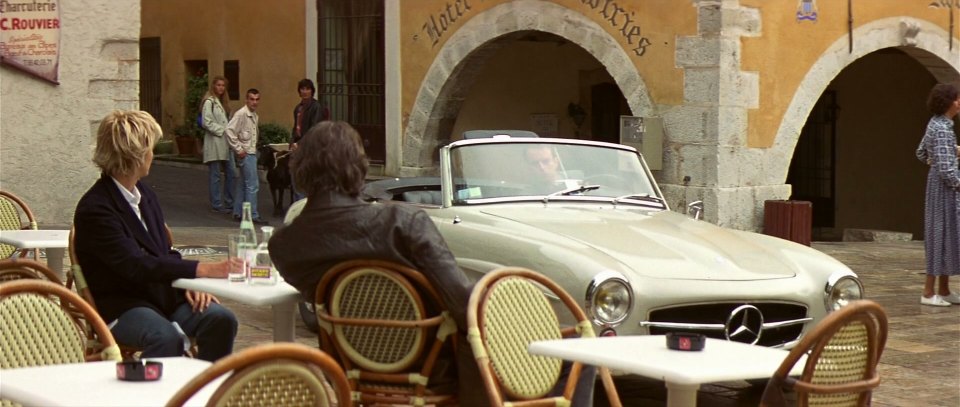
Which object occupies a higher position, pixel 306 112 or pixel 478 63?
pixel 478 63

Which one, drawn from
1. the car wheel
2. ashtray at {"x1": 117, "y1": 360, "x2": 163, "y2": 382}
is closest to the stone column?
the car wheel

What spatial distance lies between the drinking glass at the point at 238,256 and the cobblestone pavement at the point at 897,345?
2.17 meters

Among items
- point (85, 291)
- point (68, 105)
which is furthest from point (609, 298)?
point (68, 105)

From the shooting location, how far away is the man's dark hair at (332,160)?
15.4 feet

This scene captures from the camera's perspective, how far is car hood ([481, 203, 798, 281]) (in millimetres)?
→ 6301

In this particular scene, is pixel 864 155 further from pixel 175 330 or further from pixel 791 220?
pixel 175 330

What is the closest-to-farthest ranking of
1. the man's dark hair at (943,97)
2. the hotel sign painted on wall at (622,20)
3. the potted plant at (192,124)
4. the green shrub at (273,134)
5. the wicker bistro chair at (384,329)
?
1. the wicker bistro chair at (384,329)
2. the man's dark hair at (943,97)
3. the hotel sign painted on wall at (622,20)
4. the green shrub at (273,134)
5. the potted plant at (192,124)

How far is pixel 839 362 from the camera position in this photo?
372 centimetres

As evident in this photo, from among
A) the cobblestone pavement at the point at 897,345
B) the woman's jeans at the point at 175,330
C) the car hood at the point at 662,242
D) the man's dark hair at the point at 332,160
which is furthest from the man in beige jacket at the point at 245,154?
the man's dark hair at the point at 332,160

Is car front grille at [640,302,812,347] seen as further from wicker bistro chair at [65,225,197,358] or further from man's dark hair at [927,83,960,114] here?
man's dark hair at [927,83,960,114]

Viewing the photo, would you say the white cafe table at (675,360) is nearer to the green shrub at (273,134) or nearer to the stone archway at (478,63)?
the stone archway at (478,63)

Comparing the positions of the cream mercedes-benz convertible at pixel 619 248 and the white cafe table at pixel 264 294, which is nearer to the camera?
the white cafe table at pixel 264 294

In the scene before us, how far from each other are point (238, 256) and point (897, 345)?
14.6 feet

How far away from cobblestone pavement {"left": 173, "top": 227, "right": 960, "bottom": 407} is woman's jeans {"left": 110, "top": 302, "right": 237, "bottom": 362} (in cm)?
208
